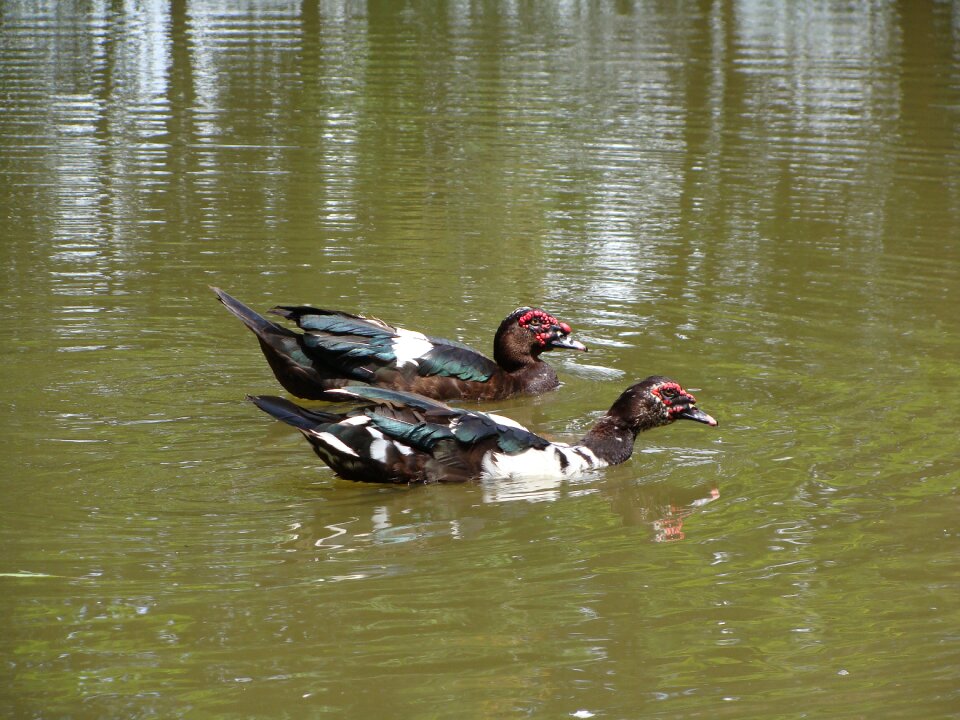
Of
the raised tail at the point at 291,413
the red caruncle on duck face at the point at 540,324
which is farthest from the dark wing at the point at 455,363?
the raised tail at the point at 291,413

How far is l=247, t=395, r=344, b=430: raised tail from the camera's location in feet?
26.2

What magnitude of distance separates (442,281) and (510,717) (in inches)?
284

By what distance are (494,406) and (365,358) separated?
1011mm

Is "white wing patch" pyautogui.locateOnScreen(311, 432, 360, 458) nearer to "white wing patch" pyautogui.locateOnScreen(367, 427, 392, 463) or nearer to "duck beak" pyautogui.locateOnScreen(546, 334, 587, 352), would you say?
"white wing patch" pyautogui.locateOnScreen(367, 427, 392, 463)

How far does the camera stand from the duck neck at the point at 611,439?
858 cm

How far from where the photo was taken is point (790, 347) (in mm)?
10773

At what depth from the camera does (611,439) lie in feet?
28.4

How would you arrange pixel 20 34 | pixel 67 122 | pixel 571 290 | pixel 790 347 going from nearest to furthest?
pixel 790 347 → pixel 571 290 → pixel 67 122 → pixel 20 34

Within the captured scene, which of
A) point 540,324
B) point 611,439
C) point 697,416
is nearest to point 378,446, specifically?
point 611,439

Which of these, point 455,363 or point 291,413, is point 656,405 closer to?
point 455,363

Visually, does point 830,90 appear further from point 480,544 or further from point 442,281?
point 480,544

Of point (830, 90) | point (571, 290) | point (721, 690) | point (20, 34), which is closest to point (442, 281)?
point (571, 290)

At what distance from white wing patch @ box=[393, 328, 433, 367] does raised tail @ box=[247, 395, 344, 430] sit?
1834 mm

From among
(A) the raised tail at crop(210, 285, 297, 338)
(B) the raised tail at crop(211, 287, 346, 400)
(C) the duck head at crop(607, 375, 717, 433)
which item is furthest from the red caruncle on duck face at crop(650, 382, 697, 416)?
(A) the raised tail at crop(210, 285, 297, 338)
